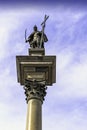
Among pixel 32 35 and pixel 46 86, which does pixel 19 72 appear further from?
pixel 32 35

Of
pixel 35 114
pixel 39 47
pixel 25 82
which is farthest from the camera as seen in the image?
pixel 39 47

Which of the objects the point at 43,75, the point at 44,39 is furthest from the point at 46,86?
the point at 44,39

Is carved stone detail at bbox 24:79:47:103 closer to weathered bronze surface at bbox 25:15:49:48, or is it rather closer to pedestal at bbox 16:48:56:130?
pedestal at bbox 16:48:56:130

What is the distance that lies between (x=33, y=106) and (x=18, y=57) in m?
2.78

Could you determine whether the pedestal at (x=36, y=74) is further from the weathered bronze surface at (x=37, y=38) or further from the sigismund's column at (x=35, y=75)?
the weathered bronze surface at (x=37, y=38)

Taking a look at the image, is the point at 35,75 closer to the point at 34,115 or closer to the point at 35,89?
the point at 35,89

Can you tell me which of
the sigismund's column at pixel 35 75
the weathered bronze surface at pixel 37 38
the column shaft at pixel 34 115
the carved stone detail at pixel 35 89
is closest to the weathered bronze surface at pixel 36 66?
the sigismund's column at pixel 35 75

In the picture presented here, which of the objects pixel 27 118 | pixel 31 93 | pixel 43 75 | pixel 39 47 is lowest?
pixel 27 118

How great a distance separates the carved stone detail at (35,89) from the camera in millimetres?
17844

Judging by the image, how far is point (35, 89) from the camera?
711 inches

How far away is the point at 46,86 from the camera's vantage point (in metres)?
18.7

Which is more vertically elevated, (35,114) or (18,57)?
(18,57)

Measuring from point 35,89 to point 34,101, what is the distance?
2.09 ft

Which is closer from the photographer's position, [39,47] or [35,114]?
[35,114]
